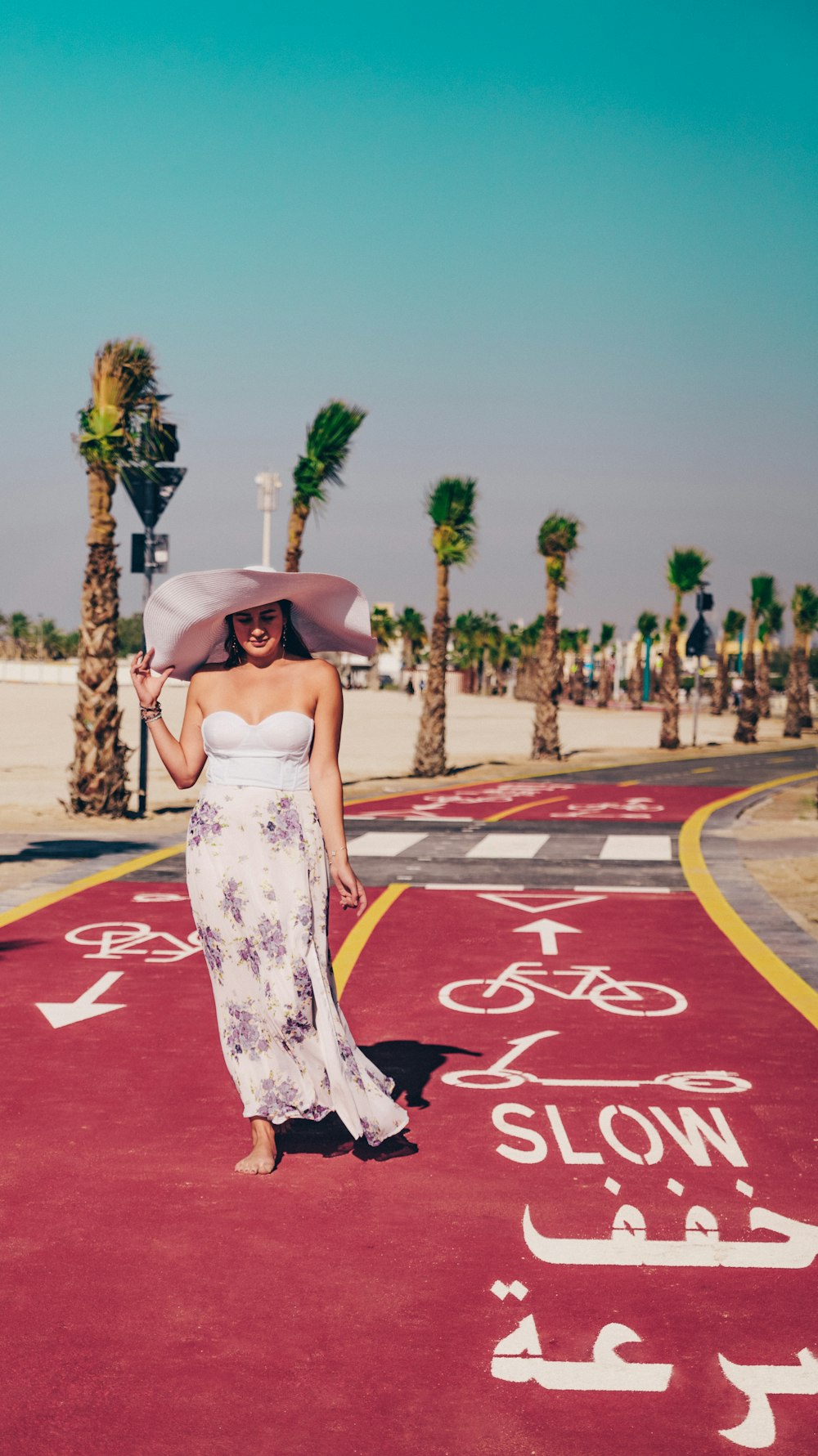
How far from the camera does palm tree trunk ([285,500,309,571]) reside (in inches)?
981

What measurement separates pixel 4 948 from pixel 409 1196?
16.6 ft

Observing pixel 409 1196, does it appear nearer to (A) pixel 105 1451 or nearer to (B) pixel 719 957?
(A) pixel 105 1451

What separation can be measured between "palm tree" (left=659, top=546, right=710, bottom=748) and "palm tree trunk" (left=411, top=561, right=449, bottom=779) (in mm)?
13729

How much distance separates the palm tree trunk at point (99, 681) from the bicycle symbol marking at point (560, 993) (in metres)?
10.2

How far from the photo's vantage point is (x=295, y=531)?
2497 cm

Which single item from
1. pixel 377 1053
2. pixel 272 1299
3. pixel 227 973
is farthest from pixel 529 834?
pixel 272 1299

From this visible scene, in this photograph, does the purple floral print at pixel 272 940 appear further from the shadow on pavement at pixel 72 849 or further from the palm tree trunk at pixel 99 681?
the palm tree trunk at pixel 99 681

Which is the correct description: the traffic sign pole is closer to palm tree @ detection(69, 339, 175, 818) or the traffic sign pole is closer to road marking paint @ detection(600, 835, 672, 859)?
palm tree @ detection(69, 339, 175, 818)

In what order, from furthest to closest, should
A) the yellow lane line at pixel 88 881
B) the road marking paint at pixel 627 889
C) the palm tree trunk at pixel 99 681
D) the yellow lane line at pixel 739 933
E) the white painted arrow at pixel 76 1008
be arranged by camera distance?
1. the palm tree trunk at pixel 99 681
2. the road marking paint at pixel 627 889
3. the yellow lane line at pixel 88 881
4. the yellow lane line at pixel 739 933
5. the white painted arrow at pixel 76 1008

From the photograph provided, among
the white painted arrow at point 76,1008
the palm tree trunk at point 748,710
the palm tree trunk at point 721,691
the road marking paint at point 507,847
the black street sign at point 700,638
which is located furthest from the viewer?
the palm tree trunk at point 721,691

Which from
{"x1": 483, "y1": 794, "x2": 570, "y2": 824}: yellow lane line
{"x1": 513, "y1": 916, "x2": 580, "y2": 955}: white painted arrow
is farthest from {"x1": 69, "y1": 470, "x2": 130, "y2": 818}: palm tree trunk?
{"x1": 513, "y1": 916, "x2": 580, "y2": 955}: white painted arrow

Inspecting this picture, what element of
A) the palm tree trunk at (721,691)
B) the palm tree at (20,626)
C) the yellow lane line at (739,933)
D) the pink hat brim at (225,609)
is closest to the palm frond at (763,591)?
the palm tree trunk at (721,691)

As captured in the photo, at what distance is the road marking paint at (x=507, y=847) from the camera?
14766 millimetres

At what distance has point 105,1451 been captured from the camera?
335 cm
